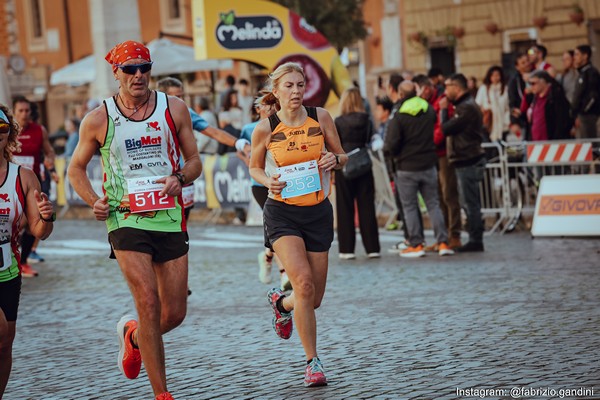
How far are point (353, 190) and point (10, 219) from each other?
A: 8781 millimetres

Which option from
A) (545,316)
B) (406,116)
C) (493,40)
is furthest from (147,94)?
(493,40)

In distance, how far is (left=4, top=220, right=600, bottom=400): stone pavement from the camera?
8.43 meters

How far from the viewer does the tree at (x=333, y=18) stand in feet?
138

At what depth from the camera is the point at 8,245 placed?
308 inches

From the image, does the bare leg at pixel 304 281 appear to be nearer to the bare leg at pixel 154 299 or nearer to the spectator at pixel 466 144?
the bare leg at pixel 154 299

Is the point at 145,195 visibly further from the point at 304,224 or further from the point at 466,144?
the point at 466,144

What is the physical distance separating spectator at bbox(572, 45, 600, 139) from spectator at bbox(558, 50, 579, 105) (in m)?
0.20

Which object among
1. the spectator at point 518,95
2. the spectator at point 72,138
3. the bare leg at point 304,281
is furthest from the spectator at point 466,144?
the spectator at point 72,138

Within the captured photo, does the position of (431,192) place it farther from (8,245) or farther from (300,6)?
(300,6)

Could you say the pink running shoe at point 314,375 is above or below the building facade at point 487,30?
below

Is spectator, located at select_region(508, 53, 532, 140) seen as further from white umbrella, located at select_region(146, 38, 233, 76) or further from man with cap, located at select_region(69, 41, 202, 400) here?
man with cap, located at select_region(69, 41, 202, 400)

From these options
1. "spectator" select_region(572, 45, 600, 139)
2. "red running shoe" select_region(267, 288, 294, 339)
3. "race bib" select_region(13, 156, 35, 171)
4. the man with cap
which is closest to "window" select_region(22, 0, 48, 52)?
"spectator" select_region(572, 45, 600, 139)

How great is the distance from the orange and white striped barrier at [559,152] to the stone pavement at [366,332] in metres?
1.39

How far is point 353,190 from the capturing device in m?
16.4
